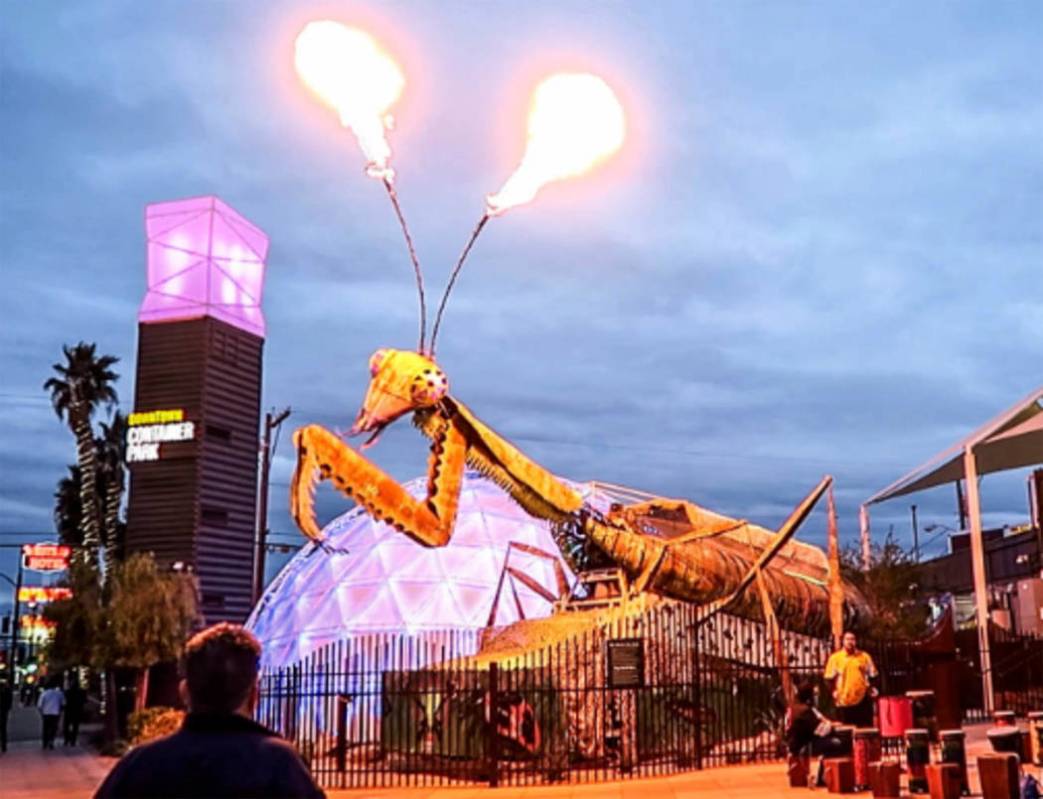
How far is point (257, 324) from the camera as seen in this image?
46656mm

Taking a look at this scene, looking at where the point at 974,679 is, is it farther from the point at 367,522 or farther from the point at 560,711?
the point at 367,522

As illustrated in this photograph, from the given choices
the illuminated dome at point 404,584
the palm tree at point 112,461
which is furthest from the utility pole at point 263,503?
the palm tree at point 112,461

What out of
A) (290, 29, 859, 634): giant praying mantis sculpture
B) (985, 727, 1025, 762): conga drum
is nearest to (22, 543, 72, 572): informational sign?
(290, 29, 859, 634): giant praying mantis sculpture

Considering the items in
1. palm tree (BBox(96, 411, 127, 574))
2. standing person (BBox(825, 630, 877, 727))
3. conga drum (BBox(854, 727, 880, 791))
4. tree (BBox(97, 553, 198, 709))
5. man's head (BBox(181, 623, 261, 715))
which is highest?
palm tree (BBox(96, 411, 127, 574))

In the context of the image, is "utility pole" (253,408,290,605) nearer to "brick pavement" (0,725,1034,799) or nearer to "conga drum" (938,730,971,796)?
"brick pavement" (0,725,1034,799)

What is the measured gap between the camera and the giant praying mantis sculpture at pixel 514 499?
10.9 metres

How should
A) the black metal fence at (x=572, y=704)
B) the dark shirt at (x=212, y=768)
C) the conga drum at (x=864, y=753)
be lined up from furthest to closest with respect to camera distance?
the black metal fence at (x=572, y=704), the conga drum at (x=864, y=753), the dark shirt at (x=212, y=768)

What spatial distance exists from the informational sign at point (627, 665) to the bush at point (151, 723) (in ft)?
20.7

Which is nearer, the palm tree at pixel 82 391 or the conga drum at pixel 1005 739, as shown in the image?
the conga drum at pixel 1005 739

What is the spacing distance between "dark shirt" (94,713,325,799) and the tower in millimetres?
39147

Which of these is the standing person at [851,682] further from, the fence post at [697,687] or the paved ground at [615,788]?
the fence post at [697,687]

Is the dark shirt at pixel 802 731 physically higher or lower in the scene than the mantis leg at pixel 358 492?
lower

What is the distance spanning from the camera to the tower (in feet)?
138

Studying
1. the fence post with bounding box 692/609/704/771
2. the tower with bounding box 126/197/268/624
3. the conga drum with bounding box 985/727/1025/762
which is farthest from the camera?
the tower with bounding box 126/197/268/624
